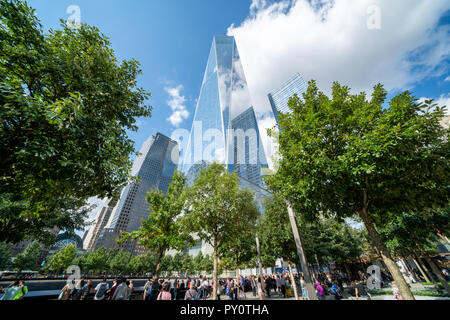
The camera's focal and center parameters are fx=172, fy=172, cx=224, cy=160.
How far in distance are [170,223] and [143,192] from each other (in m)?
145

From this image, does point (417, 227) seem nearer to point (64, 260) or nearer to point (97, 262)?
point (97, 262)

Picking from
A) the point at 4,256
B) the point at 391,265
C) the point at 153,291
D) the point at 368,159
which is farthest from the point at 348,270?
the point at 4,256

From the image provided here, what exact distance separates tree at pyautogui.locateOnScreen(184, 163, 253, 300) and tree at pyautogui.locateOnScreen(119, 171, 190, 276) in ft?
3.25

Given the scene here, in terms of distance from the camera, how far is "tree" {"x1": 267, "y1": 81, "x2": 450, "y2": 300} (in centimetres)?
675

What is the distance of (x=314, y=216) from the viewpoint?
972 centimetres

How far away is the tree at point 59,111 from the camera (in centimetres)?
444

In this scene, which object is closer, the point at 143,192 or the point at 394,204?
the point at 394,204

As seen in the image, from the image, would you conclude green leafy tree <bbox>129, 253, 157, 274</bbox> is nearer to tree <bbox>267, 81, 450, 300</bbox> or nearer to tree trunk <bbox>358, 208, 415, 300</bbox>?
tree <bbox>267, 81, 450, 300</bbox>

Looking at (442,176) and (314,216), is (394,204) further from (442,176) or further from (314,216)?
(314,216)

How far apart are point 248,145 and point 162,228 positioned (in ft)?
516

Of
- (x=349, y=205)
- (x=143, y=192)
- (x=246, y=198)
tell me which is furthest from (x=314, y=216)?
(x=143, y=192)

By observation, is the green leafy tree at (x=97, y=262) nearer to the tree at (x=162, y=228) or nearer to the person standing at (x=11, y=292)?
the tree at (x=162, y=228)

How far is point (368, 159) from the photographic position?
6.74 m
